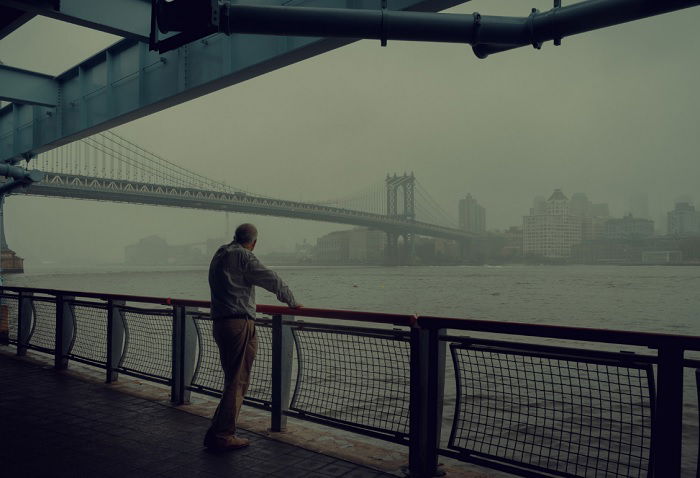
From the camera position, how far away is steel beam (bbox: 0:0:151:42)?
20.7ft

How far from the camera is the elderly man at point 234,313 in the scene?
4098 millimetres

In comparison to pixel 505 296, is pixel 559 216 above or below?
above

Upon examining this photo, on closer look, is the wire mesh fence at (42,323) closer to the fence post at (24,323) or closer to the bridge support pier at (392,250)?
the fence post at (24,323)

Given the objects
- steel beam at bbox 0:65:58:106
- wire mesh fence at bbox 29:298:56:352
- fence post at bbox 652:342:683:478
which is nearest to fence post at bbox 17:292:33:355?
wire mesh fence at bbox 29:298:56:352

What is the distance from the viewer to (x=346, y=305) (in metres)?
37.7

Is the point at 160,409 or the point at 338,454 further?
the point at 160,409

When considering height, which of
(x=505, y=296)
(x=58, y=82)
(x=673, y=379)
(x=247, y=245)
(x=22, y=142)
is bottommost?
(x=505, y=296)

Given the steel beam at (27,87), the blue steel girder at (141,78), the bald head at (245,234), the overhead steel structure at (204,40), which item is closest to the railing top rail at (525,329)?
the overhead steel structure at (204,40)

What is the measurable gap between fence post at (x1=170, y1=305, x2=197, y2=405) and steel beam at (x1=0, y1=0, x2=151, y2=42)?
356 cm

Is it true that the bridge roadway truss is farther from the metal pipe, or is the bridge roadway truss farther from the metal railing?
the metal pipe

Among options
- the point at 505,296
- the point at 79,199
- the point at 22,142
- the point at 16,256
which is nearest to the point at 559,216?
the point at 505,296

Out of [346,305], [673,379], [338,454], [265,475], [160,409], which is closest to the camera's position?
[673,379]

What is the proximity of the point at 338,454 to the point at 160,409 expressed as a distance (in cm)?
200

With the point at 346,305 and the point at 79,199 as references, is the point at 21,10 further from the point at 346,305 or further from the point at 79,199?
the point at 79,199
